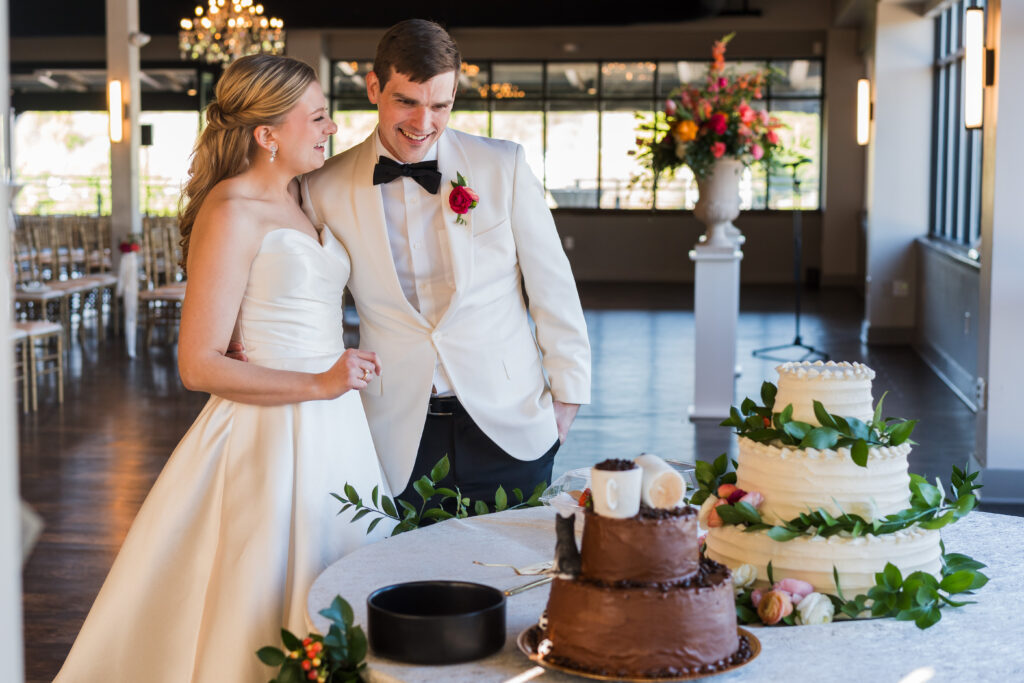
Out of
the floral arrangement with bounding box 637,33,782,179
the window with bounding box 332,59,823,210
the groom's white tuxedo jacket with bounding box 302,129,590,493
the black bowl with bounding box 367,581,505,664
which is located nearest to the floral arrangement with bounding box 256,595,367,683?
the black bowl with bounding box 367,581,505,664

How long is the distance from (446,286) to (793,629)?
1257 mm

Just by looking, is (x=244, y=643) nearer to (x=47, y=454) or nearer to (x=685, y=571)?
(x=685, y=571)

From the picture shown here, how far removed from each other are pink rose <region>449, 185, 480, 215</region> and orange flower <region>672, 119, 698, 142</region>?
4977mm

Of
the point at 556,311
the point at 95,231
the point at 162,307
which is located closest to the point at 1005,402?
the point at 556,311

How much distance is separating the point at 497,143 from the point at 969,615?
1.50 m

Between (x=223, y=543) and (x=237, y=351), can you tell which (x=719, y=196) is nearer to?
(x=237, y=351)

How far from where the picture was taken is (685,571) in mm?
1393

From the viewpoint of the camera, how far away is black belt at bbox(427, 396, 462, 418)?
2.63 meters

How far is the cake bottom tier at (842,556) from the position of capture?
1627mm

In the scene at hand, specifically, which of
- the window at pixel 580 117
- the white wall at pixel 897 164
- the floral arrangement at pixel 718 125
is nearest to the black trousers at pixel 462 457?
the floral arrangement at pixel 718 125

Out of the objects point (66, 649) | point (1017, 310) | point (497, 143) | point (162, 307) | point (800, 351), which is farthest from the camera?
point (162, 307)

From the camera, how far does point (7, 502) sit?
1.94ft

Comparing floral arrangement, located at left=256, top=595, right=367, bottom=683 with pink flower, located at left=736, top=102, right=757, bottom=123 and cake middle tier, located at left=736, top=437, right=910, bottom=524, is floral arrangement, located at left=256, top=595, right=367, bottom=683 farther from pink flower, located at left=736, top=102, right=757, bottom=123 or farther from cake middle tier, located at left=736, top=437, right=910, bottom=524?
pink flower, located at left=736, top=102, right=757, bottom=123

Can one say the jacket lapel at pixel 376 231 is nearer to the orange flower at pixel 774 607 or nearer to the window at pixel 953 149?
the orange flower at pixel 774 607
